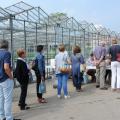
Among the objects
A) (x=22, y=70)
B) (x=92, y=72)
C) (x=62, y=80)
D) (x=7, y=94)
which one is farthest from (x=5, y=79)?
(x=92, y=72)

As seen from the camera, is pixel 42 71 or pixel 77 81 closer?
pixel 42 71

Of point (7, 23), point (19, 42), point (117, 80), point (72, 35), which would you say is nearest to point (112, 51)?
point (117, 80)

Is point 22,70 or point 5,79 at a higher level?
point 22,70

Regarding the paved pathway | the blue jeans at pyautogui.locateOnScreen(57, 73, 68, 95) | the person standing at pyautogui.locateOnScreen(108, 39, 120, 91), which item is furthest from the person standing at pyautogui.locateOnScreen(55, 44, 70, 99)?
the person standing at pyautogui.locateOnScreen(108, 39, 120, 91)

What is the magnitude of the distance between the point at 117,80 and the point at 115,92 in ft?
1.54

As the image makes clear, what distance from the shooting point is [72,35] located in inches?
778

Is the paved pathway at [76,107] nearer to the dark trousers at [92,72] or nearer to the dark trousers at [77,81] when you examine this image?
the dark trousers at [77,81]

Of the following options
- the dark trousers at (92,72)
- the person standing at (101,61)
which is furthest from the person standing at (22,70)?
the dark trousers at (92,72)

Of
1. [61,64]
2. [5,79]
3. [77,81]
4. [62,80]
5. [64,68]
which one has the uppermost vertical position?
[61,64]

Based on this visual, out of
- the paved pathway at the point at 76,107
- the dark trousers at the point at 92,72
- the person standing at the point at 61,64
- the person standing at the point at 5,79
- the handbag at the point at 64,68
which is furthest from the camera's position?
the dark trousers at the point at 92,72

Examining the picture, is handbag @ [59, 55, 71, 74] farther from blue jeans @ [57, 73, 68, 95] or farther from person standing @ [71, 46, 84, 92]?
person standing @ [71, 46, 84, 92]

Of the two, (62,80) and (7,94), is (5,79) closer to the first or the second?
(7,94)

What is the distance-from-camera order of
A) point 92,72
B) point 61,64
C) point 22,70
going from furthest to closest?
point 92,72
point 61,64
point 22,70

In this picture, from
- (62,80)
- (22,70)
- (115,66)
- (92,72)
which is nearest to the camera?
(22,70)
